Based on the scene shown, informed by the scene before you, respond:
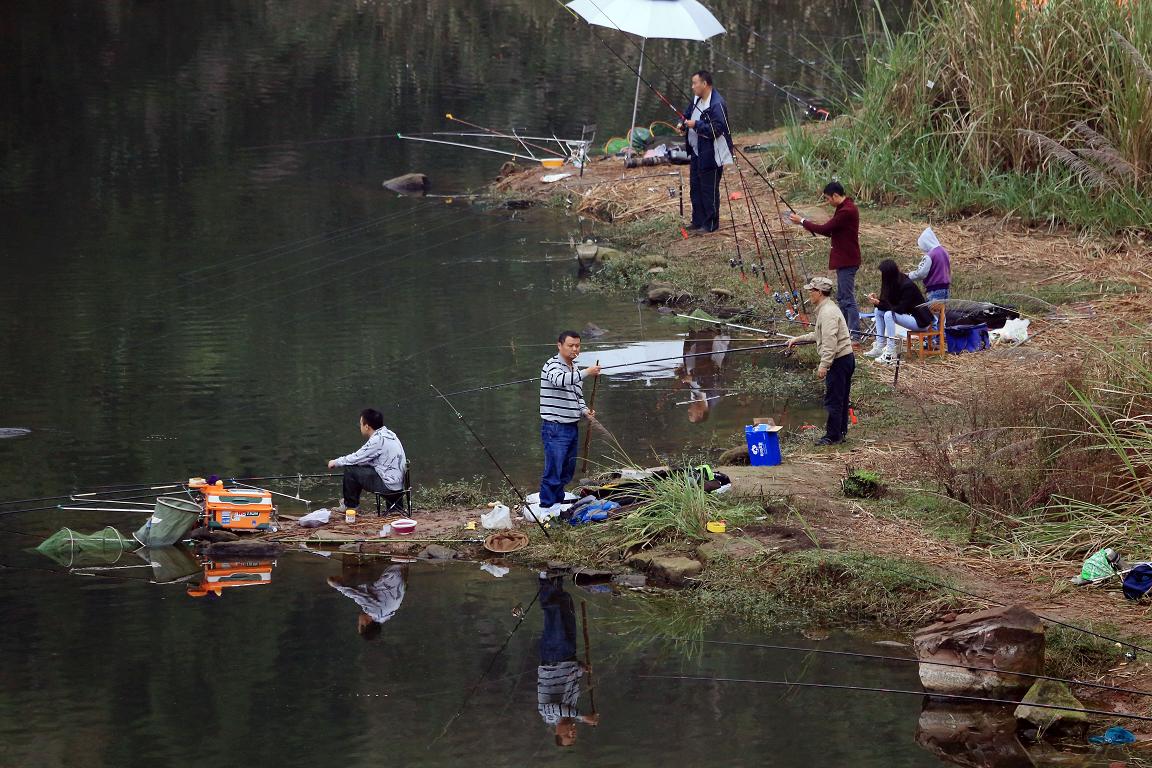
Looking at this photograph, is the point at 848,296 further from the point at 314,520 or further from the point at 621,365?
the point at 314,520

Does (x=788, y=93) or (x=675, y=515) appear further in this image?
(x=788, y=93)

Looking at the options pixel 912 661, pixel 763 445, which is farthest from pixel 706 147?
pixel 912 661

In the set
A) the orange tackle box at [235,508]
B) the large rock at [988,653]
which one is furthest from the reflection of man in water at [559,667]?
the orange tackle box at [235,508]

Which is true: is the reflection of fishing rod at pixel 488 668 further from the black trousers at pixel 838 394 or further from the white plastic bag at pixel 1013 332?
the white plastic bag at pixel 1013 332

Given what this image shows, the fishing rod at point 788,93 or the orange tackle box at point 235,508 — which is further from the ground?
the fishing rod at point 788,93

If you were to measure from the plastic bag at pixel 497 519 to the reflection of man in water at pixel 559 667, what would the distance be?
632mm

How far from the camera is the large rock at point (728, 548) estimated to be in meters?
9.96

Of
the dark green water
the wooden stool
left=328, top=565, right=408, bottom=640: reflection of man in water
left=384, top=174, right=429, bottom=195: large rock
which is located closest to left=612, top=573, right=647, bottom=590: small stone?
the dark green water

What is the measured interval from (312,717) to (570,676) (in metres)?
1.47

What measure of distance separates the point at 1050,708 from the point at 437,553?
13.5ft

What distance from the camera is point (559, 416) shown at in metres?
10.9

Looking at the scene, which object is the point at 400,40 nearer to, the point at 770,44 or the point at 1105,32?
the point at 770,44

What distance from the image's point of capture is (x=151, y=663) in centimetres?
891

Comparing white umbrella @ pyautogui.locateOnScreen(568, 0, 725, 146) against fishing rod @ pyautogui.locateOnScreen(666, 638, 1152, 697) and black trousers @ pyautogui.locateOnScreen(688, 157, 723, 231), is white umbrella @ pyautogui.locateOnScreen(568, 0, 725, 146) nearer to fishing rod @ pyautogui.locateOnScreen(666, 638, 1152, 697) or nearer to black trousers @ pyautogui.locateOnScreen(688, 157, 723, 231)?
black trousers @ pyautogui.locateOnScreen(688, 157, 723, 231)
